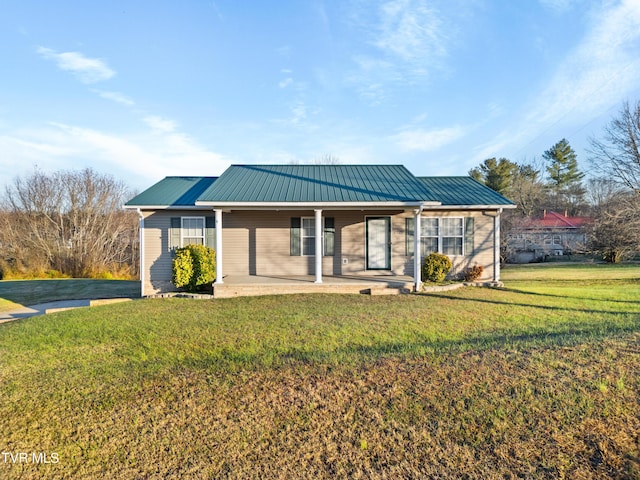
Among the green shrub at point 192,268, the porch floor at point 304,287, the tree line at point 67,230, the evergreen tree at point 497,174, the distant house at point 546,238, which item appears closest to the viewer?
the porch floor at point 304,287

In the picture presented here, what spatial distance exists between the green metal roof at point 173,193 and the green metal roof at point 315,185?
1.00 metres

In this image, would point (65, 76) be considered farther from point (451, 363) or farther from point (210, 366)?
point (451, 363)

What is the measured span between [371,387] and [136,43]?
46.1ft

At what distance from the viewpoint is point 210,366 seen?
15.7 ft

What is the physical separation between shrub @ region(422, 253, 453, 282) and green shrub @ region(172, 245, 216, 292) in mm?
7082

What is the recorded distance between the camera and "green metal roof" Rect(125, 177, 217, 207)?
1164 cm

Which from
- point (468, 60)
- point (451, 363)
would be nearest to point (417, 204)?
point (451, 363)

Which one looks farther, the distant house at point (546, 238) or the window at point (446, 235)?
the distant house at point (546, 238)

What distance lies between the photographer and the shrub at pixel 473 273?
12344 mm

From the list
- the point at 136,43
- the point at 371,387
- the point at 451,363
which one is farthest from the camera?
the point at 136,43

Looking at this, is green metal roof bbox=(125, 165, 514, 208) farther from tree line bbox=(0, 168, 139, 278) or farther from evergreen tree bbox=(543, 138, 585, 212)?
evergreen tree bbox=(543, 138, 585, 212)

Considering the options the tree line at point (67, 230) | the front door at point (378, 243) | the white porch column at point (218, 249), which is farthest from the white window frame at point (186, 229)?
the tree line at point (67, 230)

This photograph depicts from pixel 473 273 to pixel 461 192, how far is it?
119 inches

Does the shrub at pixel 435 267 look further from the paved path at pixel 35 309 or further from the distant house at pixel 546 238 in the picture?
the distant house at pixel 546 238
